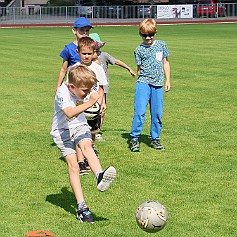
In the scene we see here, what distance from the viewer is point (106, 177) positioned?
6859 mm

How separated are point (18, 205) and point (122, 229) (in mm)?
1407

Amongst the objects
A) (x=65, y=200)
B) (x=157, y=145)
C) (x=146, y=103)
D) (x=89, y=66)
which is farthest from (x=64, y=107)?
(x=157, y=145)

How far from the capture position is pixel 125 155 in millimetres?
10156

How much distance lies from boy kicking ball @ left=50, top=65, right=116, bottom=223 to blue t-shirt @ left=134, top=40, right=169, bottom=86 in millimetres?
2848

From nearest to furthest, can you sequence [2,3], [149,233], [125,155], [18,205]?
[149,233] < [18,205] < [125,155] < [2,3]

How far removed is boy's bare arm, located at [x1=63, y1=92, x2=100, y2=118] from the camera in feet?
23.0

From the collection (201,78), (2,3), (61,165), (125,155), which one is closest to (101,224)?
(61,165)

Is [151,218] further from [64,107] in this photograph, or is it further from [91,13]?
[91,13]

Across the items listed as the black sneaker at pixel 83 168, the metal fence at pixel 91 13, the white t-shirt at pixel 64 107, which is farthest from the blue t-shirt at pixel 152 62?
the metal fence at pixel 91 13

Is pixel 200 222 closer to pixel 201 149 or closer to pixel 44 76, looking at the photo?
pixel 201 149

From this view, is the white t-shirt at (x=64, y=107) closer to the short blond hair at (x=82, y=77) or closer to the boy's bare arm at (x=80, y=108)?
the boy's bare arm at (x=80, y=108)

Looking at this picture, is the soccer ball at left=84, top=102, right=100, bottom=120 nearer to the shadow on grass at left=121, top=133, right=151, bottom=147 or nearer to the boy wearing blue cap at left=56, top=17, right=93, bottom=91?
the boy wearing blue cap at left=56, top=17, right=93, bottom=91

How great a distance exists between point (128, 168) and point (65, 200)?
63.8 inches

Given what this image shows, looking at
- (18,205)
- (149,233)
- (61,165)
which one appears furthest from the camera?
(61,165)
